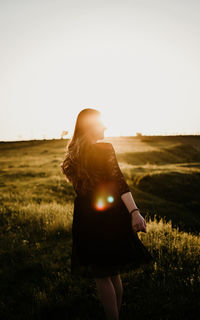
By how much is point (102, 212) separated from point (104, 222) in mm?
111

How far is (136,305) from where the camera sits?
307 centimetres

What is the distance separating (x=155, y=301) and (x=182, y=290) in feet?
1.54

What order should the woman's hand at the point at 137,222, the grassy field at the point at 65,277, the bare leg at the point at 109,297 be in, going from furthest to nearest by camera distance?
the grassy field at the point at 65,277 < the bare leg at the point at 109,297 < the woman's hand at the point at 137,222

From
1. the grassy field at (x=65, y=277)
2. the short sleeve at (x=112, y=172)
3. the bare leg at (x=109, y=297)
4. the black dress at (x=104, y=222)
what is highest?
the short sleeve at (x=112, y=172)

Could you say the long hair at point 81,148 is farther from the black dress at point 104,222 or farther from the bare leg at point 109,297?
the bare leg at point 109,297

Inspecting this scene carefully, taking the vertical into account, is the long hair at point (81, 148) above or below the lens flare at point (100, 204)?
above

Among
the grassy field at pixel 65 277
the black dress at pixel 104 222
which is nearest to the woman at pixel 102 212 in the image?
the black dress at pixel 104 222

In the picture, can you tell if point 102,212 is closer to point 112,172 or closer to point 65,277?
point 112,172

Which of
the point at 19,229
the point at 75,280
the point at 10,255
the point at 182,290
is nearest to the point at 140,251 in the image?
the point at 182,290

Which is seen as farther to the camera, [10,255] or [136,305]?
[10,255]

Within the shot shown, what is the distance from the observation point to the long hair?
225 centimetres

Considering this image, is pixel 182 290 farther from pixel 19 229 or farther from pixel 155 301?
pixel 19 229

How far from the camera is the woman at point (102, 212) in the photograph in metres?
2.19

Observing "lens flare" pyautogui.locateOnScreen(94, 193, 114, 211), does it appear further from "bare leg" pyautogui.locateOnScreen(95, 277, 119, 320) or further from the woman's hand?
"bare leg" pyautogui.locateOnScreen(95, 277, 119, 320)
